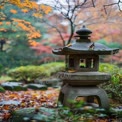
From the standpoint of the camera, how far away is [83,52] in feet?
19.8

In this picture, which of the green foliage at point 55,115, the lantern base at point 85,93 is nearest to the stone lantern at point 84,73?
the lantern base at point 85,93

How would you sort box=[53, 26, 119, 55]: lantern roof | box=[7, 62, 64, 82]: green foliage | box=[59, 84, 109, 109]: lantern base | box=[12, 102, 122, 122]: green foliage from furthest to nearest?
box=[7, 62, 64, 82]: green foliage < box=[59, 84, 109, 109]: lantern base < box=[53, 26, 119, 55]: lantern roof < box=[12, 102, 122, 122]: green foliage

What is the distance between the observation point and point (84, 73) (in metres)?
6.12

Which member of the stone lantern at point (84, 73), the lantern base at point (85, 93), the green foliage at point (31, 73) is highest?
the stone lantern at point (84, 73)

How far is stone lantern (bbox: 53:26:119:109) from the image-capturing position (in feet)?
19.7

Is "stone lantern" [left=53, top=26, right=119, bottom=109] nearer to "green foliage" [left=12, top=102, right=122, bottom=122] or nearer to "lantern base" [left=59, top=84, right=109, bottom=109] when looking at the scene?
"lantern base" [left=59, top=84, right=109, bottom=109]

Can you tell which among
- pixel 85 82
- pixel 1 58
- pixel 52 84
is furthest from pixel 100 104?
pixel 1 58

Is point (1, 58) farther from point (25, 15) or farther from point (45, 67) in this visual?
point (45, 67)

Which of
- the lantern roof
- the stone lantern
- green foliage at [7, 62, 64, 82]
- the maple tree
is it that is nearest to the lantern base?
the stone lantern

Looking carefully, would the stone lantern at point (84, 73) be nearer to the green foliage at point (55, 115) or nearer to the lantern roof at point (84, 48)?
the lantern roof at point (84, 48)

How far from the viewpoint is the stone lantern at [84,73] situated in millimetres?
6020

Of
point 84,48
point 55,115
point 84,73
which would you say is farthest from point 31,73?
point 55,115

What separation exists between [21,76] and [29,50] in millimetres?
6269

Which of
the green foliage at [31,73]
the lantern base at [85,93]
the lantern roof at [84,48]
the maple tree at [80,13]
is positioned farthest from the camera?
the green foliage at [31,73]
